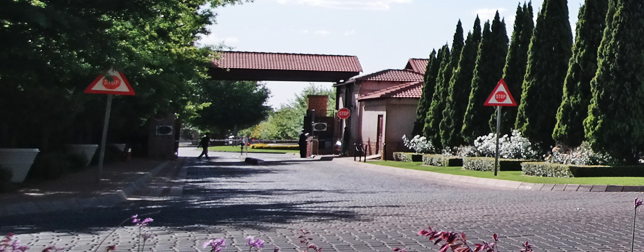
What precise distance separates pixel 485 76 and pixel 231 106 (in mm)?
55289

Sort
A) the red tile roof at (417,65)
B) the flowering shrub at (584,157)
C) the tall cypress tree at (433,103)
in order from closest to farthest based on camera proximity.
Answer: the flowering shrub at (584,157) → the tall cypress tree at (433,103) → the red tile roof at (417,65)

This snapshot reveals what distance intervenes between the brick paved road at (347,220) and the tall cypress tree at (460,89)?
21.1 metres

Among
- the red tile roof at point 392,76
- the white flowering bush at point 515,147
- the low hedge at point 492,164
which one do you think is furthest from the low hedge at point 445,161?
the red tile roof at point 392,76

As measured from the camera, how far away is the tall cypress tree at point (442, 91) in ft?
134

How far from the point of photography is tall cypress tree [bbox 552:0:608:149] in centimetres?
2633

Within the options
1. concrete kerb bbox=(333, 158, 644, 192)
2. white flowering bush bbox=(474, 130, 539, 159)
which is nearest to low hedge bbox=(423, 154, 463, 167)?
white flowering bush bbox=(474, 130, 539, 159)

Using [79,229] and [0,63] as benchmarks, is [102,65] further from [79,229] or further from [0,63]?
[79,229]

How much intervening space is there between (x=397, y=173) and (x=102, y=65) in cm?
1623

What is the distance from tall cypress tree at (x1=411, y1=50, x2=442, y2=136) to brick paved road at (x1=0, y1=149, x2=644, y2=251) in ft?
86.7

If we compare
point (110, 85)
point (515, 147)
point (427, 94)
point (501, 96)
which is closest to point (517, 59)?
point (515, 147)

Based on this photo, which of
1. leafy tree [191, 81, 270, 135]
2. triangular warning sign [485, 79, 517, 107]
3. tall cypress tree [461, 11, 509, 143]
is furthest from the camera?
leafy tree [191, 81, 270, 135]

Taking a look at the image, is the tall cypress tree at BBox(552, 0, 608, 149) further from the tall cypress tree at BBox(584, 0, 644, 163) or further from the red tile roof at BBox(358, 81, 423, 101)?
the red tile roof at BBox(358, 81, 423, 101)

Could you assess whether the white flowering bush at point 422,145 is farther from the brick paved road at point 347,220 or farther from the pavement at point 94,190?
the brick paved road at point 347,220

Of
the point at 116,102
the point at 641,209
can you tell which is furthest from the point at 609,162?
the point at 116,102
